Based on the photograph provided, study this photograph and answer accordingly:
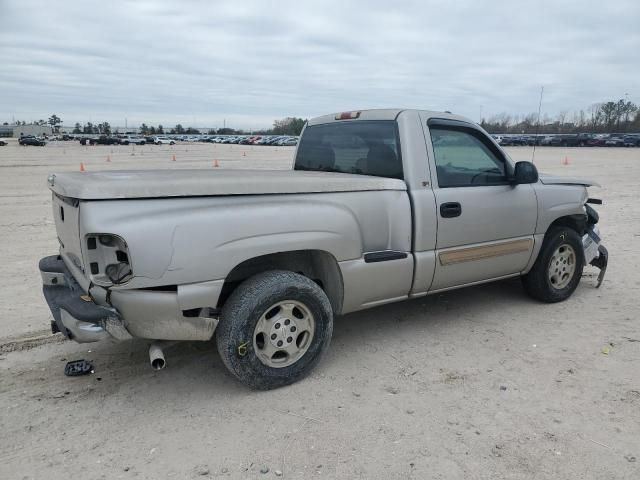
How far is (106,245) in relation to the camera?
2.95m

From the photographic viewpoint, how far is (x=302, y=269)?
12.6 feet

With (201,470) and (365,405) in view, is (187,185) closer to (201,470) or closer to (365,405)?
(201,470)

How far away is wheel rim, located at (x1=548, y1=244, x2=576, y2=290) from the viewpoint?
519 centimetres

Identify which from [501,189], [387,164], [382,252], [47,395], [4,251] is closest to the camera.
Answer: [47,395]

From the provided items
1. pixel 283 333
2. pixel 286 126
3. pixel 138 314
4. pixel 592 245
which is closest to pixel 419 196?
pixel 283 333

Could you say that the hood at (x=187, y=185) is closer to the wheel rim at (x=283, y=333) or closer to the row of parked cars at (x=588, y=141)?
the wheel rim at (x=283, y=333)

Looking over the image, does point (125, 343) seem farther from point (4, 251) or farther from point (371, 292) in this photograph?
point (4, 251)

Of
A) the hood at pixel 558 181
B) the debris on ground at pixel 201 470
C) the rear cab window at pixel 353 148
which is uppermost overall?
the rear cab window at pixel 353 148

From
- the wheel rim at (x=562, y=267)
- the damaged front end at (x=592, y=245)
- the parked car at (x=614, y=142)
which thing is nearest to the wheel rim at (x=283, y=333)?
the wheel rim at (x=562, y=267)

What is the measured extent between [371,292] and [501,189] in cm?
162

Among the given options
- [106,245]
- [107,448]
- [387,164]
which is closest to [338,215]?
[387,164]

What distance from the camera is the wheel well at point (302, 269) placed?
3.51 metres

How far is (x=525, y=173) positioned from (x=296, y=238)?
7.51ft

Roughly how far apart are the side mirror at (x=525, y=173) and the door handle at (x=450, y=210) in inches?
28.7
